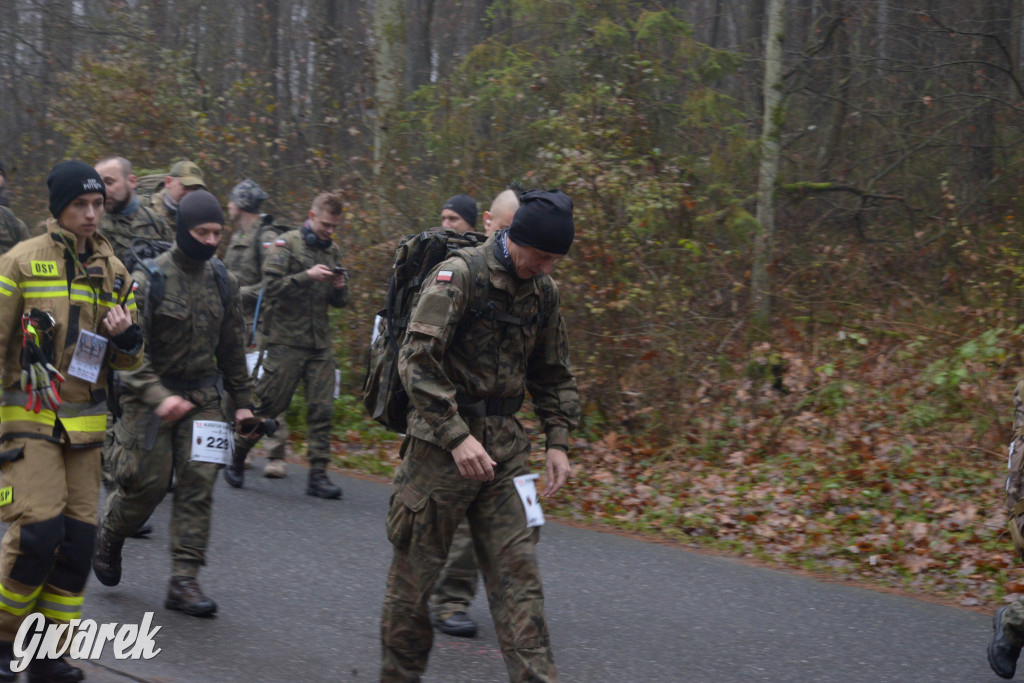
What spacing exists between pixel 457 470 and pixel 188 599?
7.51 ft

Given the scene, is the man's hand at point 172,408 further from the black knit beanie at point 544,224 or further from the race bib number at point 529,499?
the black knit beanie at point 544,224

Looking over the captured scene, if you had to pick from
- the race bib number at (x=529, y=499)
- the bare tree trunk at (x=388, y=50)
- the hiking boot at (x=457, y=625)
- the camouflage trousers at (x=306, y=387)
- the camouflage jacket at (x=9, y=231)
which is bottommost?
the hiking boot at (x=457, y=625)

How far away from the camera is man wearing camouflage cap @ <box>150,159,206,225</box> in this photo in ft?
26.7

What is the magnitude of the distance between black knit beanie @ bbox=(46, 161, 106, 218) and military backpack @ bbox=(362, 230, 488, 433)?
1.34 m

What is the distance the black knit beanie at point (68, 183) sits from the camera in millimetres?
4398

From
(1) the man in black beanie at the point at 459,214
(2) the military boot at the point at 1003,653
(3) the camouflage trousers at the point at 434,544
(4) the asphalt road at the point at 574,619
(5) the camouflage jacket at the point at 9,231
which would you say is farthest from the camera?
(5) the camouflage jacket at the point at 9,231

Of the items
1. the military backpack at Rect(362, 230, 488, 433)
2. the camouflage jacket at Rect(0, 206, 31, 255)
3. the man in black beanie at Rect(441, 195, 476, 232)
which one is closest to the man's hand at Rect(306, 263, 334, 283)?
the man in black beanie at Rect(441, 195, 476, 232)

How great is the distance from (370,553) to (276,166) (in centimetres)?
941

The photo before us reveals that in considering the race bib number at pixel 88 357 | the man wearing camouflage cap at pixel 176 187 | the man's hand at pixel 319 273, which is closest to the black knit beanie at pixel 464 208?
the man's hand at pixel 319 273

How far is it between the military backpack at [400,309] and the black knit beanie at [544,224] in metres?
0.42

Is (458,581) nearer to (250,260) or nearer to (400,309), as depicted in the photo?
(400,309)

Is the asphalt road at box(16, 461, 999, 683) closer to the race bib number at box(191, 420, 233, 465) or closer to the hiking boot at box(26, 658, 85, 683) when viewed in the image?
the hiking boot at box(26, 658, 85, 683)

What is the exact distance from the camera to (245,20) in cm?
2108

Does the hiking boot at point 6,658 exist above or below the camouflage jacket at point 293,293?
below
